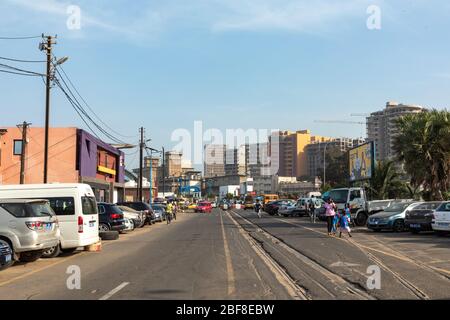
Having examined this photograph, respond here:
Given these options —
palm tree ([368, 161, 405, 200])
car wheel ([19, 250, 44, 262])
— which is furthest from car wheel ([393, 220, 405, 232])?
palm tree ([368, 161, 405, 200])

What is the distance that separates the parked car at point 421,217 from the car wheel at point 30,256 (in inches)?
657

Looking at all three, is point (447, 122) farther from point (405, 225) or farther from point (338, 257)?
point (338, 257)

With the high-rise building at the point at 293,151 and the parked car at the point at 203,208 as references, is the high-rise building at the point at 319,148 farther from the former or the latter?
the parked car at the point at 203,208

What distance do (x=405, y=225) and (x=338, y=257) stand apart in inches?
488

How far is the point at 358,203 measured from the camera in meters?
33.8

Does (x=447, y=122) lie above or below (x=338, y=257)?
above

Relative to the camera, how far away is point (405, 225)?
2572 cm

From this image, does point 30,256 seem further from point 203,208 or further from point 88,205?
point 203,208

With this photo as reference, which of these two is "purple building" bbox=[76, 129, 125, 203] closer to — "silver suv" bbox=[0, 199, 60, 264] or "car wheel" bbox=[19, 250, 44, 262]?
"car wheel" bbox=[19, 250, 44, 262]

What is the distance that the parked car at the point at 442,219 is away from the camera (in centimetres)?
2144

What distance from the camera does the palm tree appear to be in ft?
144

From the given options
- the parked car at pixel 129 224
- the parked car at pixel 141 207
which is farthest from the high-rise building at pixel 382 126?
the parked car at pixel 129 224

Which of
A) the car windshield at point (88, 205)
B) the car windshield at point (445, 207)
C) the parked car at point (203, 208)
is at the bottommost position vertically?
the parked car at point (203, 208)
